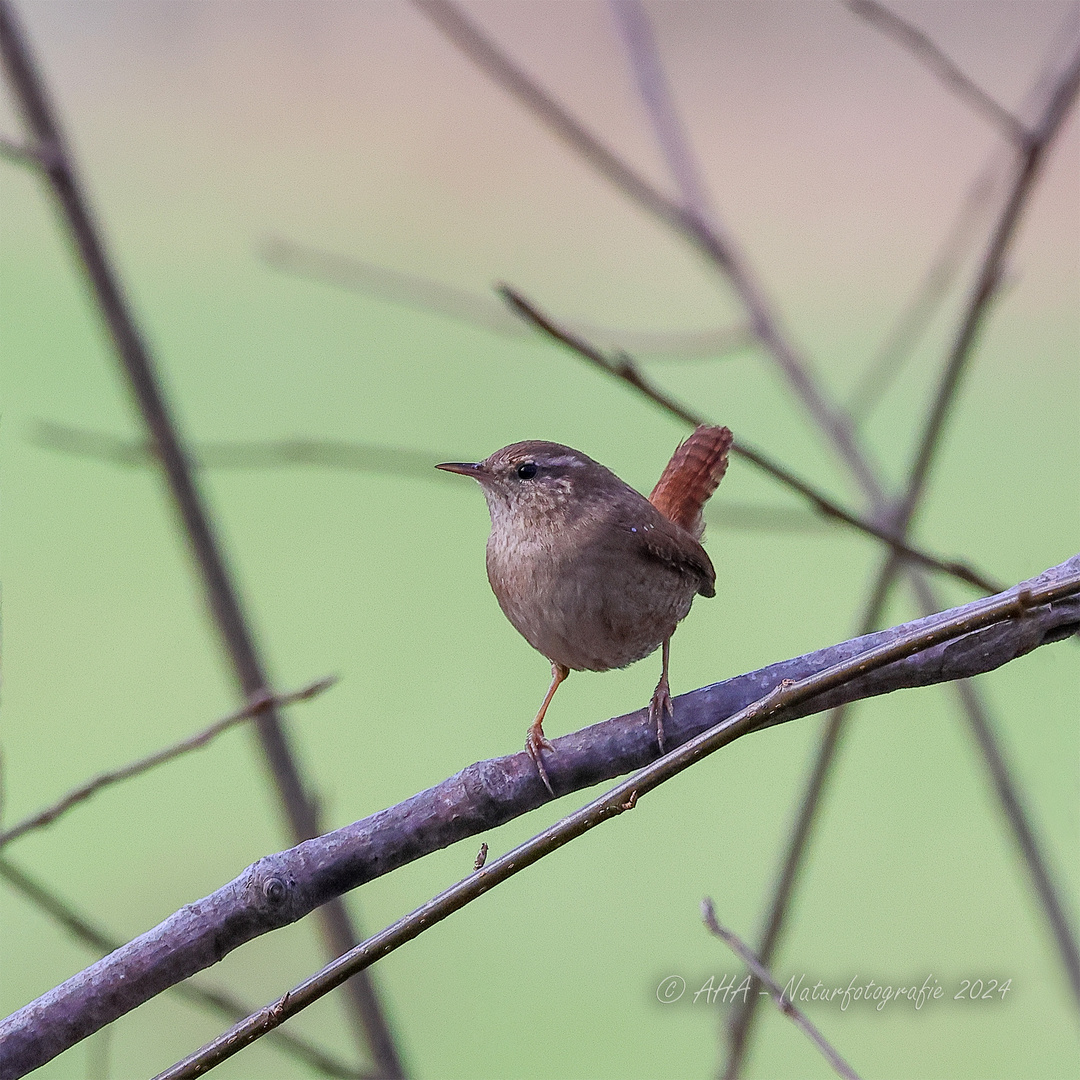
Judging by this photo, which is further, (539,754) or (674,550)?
(674,550)

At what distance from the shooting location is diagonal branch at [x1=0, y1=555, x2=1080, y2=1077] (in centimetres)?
87

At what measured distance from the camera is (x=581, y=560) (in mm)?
1238

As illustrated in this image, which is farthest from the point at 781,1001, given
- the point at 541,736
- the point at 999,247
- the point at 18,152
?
the point at 18,152

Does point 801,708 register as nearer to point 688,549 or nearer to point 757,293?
point 688,549

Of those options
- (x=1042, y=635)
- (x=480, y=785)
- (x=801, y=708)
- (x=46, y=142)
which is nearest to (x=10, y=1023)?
(x=480, y=785)

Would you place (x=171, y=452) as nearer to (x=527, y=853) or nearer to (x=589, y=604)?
(x=589, y=604)

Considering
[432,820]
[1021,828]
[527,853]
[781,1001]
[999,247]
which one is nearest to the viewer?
[527,853]

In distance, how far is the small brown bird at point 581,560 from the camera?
1.20m

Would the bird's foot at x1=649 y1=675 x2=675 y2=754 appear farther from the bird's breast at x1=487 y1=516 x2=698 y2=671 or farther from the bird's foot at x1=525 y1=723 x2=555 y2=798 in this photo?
the bird's breast at x1=487 y1=516 x2=698 y2=671

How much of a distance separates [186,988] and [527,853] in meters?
0.88

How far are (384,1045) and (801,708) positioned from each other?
0.95 metres

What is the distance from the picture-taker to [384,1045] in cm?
155

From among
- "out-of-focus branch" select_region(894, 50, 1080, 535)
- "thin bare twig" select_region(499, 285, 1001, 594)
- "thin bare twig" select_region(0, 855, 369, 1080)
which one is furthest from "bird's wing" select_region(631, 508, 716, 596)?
"thin bare twig" select_region(0, 855, 369, 1080)

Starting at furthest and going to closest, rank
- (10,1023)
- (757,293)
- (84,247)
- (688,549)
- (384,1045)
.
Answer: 1. (757,293)
2. (384,1045)
3. (84,247)
4. (688,549)
5. (10,1023)
